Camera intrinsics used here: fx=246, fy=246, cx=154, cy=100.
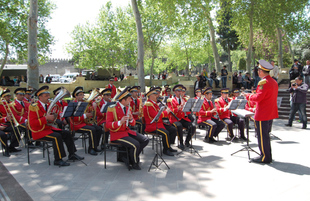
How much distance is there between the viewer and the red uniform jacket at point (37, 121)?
621 centimetres

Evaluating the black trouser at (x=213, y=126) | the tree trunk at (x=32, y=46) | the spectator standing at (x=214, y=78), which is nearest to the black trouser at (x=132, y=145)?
the black trouser at (x=213, y=126)

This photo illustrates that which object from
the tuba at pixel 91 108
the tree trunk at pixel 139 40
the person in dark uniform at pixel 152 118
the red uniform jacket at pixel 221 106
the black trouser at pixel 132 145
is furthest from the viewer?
the tree trunk at pixel 139 40

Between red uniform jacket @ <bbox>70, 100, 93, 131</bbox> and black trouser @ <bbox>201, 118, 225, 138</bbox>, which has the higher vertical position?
red uniform jacket @ <bbox>70, 100, 93, 131</bbox>

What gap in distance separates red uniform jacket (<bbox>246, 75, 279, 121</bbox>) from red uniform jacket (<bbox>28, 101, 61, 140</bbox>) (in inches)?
208

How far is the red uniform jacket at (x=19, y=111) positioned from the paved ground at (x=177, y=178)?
1.12 m

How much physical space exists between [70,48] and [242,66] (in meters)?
37.3

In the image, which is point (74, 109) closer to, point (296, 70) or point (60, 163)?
point (60, 163)

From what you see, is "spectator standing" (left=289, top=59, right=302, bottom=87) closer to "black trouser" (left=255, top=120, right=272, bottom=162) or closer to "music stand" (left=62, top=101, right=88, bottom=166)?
"black trouser" (left=255, top=120, right=272, bottom=162)

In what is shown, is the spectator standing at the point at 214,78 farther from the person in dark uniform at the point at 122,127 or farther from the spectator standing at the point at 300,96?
the person in dark uniform at the point at 122,127

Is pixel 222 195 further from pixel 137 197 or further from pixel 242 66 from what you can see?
pixel 242 66

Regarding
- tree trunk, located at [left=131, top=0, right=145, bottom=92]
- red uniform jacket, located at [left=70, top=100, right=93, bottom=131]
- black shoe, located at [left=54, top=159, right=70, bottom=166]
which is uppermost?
tree trunk, located at [left=131, top=0, right=145, bottom=92]

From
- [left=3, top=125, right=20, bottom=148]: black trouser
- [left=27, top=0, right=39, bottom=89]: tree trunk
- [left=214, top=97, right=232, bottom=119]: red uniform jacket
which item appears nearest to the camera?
[left=3, top=125, right=20, bottom=148]: black trouser

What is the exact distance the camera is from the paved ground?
15.3 feet

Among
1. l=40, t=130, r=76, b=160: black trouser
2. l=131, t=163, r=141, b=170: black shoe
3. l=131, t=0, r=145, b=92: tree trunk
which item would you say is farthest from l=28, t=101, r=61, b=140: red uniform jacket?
l=131, t=0, r=145, b=92: tree trunk
